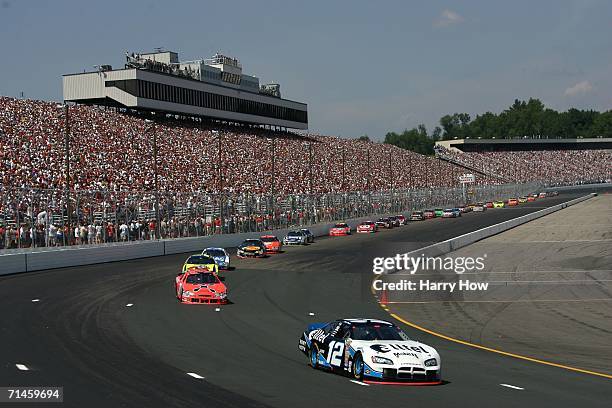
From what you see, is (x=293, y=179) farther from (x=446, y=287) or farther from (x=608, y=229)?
(x=446, y=287)

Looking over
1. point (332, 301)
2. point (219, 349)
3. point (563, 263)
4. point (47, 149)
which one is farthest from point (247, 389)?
point (47, 149)

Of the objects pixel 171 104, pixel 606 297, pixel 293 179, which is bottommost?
pixel 606 297

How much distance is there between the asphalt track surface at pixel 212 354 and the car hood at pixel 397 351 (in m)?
0.57

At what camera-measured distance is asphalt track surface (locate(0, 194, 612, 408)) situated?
1513 centimetres

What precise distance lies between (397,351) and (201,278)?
16062mm

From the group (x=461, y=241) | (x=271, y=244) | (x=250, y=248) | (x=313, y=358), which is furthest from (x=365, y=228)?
(x=313, y=358)

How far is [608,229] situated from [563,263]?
29951mm

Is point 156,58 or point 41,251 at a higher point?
point 156,58

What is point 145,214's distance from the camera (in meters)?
55.2

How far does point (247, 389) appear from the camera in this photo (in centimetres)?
1562

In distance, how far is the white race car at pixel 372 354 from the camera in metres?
16.7

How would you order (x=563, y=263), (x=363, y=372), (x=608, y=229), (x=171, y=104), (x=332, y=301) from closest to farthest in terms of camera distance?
(x=363, y=372) < (x=332, y=301) < (x=563, y=263) < (x=608, y=229) < (x=171, y=104)

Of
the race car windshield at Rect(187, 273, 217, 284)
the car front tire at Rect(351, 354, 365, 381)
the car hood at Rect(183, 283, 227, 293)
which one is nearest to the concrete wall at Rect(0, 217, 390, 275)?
the race car windshield at Rect(187, 273, 217, 284)

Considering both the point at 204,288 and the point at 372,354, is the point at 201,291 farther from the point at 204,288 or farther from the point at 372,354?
the point at 372,354
